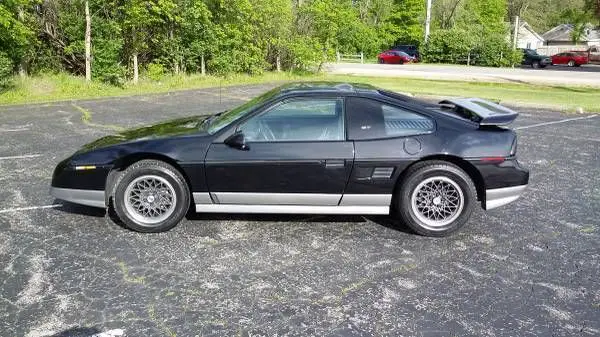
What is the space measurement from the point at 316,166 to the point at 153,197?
156 centimetres

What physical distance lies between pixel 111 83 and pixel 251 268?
16151 millimetres

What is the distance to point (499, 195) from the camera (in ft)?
15.0

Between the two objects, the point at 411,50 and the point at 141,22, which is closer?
the point at 141,22

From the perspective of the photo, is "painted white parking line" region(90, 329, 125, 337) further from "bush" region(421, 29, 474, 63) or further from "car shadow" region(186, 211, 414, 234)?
"bush" region(421, 29, 474, 63)

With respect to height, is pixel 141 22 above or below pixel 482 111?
above

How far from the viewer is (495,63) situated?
38000 mm

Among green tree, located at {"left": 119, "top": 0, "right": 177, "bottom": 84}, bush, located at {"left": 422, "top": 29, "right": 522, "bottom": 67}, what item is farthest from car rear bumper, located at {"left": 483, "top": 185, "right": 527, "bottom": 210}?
bush, located at {"left": 422, "top": 29, "right": 522, "bottom": 67}

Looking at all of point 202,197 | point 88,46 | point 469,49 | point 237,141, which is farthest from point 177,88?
point 469,49

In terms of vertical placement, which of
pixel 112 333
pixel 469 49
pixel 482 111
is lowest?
pixel 112 333

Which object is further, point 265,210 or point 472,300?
point 265,210

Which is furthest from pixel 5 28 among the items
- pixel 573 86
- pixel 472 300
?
pixel 573 86

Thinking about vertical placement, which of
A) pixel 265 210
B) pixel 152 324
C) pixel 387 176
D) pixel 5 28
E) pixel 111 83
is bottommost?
pixel 152 324

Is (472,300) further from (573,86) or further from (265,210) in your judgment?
(573,86)

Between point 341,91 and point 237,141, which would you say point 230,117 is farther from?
point 341,91
